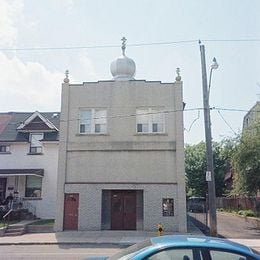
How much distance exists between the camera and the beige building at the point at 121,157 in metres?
25.0

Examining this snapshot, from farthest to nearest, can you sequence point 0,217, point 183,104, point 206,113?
point 0,217 → point 183,104 → point 206,113

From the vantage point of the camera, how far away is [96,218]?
24969 millimetres

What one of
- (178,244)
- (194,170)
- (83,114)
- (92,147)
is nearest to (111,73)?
(83,114)

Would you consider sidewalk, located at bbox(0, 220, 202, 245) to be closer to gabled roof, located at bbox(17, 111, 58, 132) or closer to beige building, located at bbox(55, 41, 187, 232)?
beige building, located at bbox(55, 41, 187, 232)

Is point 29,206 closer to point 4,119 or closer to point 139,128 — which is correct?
point 4,119

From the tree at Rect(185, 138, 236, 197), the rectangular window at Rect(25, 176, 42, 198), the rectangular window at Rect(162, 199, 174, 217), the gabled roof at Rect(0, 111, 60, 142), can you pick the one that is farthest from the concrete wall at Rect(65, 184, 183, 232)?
the tree at Rect(185, 138, 236, 197)

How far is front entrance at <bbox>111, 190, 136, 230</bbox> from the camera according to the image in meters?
25.2

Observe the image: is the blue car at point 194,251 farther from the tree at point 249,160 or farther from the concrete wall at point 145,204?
the tree at point 249,160

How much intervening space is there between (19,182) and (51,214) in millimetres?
3594

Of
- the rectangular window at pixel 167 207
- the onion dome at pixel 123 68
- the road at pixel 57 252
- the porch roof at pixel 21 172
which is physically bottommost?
the road at pixel 57 252

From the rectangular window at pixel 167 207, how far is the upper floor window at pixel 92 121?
5981 millimetres

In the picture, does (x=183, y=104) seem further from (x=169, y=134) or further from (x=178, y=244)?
(x=178, y=244)

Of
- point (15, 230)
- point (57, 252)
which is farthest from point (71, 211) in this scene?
point (57, 252)

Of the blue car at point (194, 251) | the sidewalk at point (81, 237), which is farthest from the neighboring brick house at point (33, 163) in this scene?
the blue car at point (194, 251)
